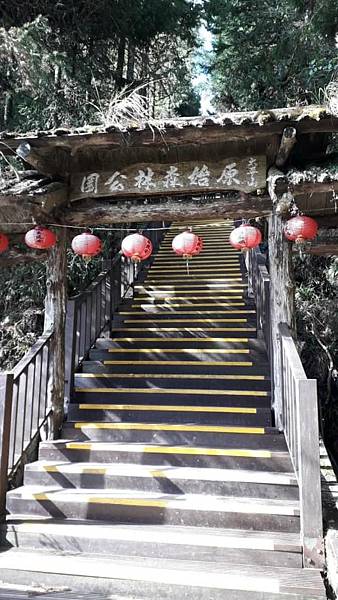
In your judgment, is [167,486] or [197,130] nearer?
[167,486]

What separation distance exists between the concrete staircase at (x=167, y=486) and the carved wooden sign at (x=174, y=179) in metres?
2.27

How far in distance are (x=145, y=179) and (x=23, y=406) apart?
2.93 meters

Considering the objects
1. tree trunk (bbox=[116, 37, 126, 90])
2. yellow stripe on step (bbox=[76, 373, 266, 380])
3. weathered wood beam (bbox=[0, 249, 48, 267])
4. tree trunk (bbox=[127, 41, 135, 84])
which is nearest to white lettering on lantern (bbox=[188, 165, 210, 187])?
weathered wood beam (bbox=[0, 249, 48, 267])

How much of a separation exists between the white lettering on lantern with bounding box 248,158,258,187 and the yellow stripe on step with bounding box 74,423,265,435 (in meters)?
2.72

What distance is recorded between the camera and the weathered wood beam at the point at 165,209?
5.01m

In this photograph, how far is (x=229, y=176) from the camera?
16.2ft

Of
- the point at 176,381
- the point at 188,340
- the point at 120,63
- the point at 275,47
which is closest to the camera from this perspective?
the point at 176,381

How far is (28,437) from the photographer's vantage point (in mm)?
4535

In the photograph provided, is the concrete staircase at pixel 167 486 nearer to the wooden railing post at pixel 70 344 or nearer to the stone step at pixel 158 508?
the stone step at pixel 158 508

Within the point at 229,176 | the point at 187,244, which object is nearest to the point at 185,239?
the point at 187,244

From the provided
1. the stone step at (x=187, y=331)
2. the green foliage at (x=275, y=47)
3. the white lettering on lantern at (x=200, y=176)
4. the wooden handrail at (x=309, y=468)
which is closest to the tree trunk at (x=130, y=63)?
the green foliage at (x=275, y=47)

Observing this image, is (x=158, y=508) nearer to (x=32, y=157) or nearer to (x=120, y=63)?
(x=32, y=157)

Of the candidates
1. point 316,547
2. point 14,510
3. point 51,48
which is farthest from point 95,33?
point 316,547

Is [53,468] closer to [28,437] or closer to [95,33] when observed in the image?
[28,437]
